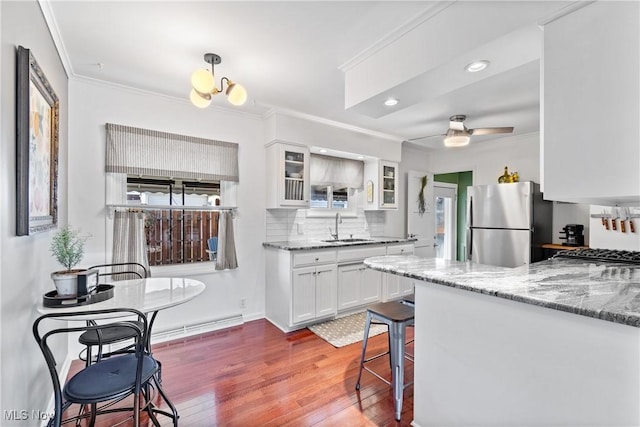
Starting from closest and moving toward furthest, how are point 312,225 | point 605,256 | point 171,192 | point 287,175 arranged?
point 605,256 < point 171,192 < point 287,175 < point 312,225

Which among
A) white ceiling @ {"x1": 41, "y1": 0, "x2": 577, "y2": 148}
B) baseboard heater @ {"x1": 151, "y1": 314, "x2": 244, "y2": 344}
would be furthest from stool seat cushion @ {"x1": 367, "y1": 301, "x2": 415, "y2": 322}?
baseboard heater @ {"x1": 151, "y1": 314, "x2": 244, "y2": 344}

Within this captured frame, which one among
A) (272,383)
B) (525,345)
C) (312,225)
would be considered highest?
(312,225)

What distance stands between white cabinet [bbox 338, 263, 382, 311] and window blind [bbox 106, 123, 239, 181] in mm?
1774

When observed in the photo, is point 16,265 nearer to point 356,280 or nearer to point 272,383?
point 272,383

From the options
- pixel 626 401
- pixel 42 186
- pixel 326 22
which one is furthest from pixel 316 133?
pixel 626 401

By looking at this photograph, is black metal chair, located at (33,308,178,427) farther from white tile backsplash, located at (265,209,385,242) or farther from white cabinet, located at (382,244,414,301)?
white cabinet, located at (382,244,414,301)

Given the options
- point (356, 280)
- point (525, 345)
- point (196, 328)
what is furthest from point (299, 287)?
point (525, 345)

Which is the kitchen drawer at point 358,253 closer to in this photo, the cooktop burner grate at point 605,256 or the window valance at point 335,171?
the window valance at point 335,171

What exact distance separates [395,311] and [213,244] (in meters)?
2.27

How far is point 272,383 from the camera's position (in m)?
2.37

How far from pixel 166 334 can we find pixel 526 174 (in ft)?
17.1

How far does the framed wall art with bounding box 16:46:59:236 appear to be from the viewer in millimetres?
1455

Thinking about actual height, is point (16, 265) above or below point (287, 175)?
below

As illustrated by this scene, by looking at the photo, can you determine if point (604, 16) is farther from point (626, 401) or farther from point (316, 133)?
point (316, 133)
